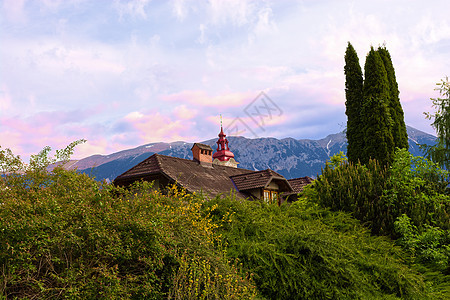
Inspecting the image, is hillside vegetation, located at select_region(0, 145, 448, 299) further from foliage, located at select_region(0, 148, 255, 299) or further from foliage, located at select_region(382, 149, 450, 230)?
foliage, located at select_region(382, 149, 450, 230)

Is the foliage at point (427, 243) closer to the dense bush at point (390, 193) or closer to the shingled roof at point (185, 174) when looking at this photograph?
the dense bush at point (390, 193)

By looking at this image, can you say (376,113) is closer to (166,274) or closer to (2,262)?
(166,274)

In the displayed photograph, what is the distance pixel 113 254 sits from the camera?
27.5 feet

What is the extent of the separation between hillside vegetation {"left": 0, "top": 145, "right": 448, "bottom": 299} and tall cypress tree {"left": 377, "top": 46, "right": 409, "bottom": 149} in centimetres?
851

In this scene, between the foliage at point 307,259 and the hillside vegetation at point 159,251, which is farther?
the foliage at point 307,259

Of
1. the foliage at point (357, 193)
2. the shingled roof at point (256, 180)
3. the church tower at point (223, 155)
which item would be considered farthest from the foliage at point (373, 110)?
the church tower at point (223, 155)

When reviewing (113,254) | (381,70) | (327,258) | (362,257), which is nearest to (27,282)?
(113,254)

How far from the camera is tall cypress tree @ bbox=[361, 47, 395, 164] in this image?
20781 millimetres

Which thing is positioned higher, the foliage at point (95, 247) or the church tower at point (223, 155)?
the church tower at point (223, 155)

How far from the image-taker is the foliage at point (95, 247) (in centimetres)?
777

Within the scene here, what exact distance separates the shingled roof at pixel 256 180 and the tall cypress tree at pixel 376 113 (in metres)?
8.12

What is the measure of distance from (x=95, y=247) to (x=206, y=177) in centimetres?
2057

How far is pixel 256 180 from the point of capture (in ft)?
95.5

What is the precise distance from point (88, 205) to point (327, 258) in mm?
6065
